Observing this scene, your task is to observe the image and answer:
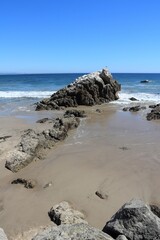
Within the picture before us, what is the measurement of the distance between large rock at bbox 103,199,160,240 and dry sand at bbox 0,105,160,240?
1.34 metres

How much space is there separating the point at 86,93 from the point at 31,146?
50.3ft

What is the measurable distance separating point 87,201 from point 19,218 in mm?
1770

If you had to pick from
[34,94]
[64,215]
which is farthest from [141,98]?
[64,215]

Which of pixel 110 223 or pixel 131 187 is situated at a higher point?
pixel 110 223

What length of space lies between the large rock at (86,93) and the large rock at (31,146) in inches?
403

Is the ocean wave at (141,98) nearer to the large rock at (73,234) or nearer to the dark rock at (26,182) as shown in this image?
the dark rock at (26,182)

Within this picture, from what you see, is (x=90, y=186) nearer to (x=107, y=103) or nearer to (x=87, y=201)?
(x=87, y=201)

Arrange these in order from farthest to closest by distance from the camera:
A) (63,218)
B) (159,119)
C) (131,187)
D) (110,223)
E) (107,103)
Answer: (107,103)
(159,119)
(131,187)
(63,218)
(110,223)

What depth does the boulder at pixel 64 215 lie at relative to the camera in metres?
7.09

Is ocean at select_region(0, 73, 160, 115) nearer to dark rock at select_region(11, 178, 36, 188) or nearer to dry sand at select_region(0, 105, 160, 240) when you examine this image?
dry sand at select_region(0, 105, 160, 240)

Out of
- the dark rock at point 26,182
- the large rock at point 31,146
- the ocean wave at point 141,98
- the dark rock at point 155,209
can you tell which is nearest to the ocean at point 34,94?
the ocean wave at point 141,98

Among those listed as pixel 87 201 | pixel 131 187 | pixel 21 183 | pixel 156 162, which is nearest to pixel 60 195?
pixel 87 201

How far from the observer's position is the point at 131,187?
8984 millimetres

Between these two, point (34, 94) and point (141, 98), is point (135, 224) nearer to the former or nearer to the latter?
point (141, 98)
